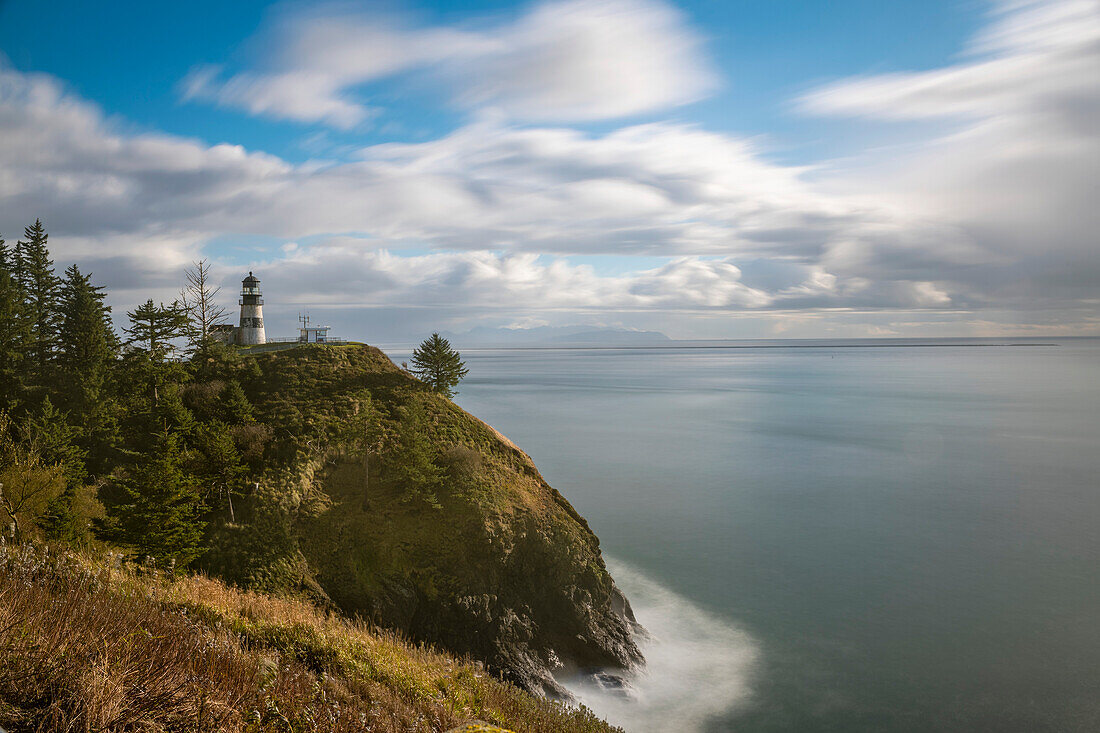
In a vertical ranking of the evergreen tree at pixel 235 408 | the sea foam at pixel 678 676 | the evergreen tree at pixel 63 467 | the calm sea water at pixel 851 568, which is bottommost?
the sea foam at pixel 678 676

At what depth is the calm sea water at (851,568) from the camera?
25.9 metres

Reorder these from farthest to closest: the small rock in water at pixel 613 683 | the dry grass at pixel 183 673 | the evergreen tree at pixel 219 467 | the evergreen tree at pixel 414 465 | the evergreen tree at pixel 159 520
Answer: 1. the evergreen tree at pixel 414 465
2. the evergreen tree at pixel 219 467
3. the small rock in water at pixel 613 683
4. the evergreen tree at pixel 159 520
5. the dry grass at pixel 183 673

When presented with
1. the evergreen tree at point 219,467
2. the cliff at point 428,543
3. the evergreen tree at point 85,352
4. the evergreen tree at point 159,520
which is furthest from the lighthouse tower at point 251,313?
the evergreen tree at point 159,520

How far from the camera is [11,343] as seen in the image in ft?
126

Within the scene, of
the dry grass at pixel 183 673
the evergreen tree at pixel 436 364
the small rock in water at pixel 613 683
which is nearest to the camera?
the dry grass at pixel 183 673

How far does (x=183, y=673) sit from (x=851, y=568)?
145 feet

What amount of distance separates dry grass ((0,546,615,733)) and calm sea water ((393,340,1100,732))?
56.4 feet

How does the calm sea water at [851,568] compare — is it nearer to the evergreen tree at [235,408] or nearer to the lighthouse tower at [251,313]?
the evergreen tree at [235,408]

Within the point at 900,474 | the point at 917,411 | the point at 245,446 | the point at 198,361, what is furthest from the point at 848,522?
the point at 917,411

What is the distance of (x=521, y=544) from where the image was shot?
30406mm

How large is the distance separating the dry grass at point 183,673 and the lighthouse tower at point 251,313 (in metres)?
45.3

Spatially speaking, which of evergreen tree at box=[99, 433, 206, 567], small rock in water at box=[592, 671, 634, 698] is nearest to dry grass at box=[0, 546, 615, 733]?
evergreen tree at box=[99, 433, 206, 567]

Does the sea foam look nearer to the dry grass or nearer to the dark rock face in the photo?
the dark rock face

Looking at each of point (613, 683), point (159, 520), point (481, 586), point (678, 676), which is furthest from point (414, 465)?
point (678, 676)
